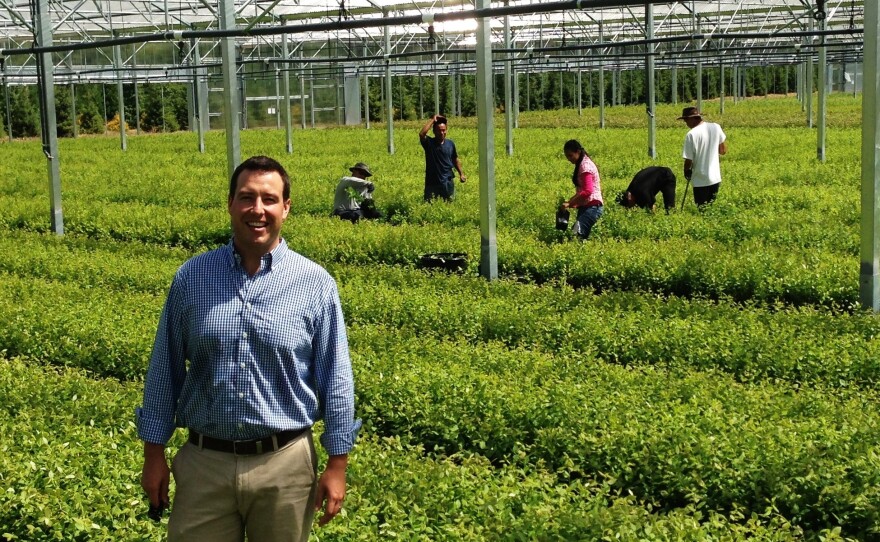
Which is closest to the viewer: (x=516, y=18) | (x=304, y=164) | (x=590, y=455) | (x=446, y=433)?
(x=590, y=455)

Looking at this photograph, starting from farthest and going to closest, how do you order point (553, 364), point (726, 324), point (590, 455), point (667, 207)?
point (667, 207)
point (726, 324)
point (553, 364)
point (590, 455)

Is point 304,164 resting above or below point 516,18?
below

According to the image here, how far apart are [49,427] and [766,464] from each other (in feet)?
13.0

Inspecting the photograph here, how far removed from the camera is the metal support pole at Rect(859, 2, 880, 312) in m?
9.66

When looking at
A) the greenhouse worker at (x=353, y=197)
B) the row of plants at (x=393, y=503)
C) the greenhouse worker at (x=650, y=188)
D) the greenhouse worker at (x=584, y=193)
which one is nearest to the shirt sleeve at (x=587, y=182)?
the greenhouse worker at (x=584, y=193)

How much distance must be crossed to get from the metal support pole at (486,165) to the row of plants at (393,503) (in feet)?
18.7

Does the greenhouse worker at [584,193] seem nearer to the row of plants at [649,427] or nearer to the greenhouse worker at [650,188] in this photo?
the greenhouse worker at [650,188]

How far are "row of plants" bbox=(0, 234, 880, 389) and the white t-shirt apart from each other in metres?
4.00

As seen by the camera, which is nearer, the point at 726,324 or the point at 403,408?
the point at 403,408

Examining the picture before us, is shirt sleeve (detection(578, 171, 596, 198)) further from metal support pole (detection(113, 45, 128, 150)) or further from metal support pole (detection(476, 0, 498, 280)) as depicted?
metal support pole (detection(113, 45, 128, 150))

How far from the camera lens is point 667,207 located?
1516 centimetres

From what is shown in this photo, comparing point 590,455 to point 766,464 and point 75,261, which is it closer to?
point 766,464

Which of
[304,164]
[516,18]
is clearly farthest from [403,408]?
[516,18]

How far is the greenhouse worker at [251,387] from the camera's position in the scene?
374cm
